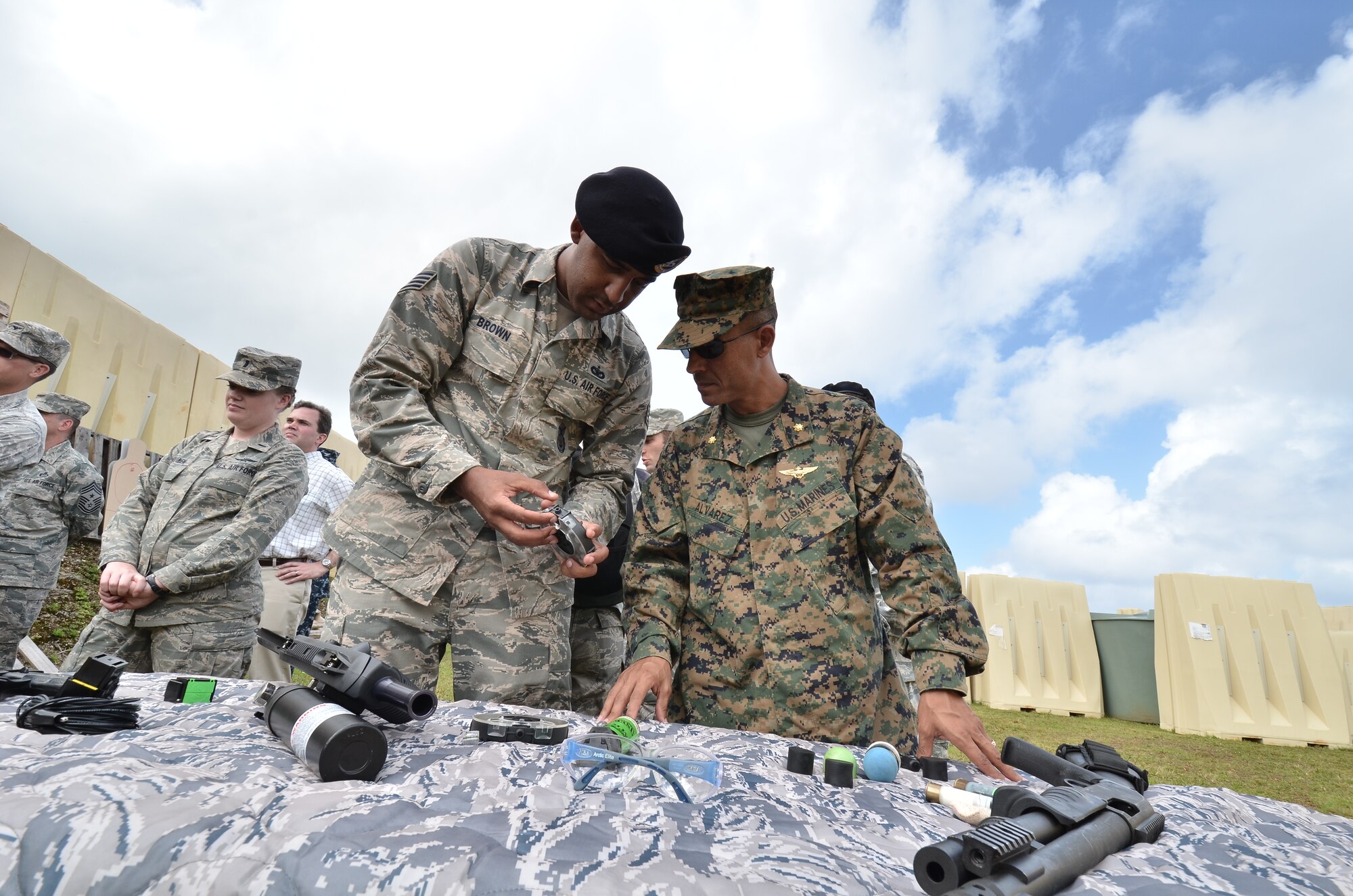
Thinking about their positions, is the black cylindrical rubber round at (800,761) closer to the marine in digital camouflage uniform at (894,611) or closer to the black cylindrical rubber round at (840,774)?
the black cylindrical rubber round at (840,774)

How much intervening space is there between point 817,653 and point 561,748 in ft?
3.15

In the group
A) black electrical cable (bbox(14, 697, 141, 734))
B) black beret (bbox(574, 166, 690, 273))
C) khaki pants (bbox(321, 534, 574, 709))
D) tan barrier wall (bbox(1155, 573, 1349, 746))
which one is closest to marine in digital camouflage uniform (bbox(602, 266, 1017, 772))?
black beret (bbox(574, 166, 690, 273))

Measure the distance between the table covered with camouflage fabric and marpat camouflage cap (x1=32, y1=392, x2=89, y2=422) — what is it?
5830 millimetres

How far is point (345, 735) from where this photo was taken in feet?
3.59

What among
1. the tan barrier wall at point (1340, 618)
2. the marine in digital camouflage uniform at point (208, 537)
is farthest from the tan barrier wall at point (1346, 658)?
the marine in digital camouflage uniform at point (208, 537)

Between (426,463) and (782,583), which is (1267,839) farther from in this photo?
(426,463)

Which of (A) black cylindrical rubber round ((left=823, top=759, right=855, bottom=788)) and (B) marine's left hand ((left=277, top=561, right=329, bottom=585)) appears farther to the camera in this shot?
(B) marine's left hand ((left=277, top=561, right=329, bottom=585))

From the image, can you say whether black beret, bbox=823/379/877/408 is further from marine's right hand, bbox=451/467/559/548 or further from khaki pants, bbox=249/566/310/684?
khaki pants, bbox=249/566/310/684

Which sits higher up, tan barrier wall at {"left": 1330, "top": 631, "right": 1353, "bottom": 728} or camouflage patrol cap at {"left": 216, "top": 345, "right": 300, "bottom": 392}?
camouflage patrol cap at {"left": 216, "top": 345, "right": 300, "bottom": 392}

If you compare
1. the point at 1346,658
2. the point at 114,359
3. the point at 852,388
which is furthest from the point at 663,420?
the point at 1346,658

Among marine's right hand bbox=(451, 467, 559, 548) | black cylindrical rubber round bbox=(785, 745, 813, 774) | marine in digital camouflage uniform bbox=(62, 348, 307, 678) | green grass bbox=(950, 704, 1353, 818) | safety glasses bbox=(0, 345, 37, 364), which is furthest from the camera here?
green grass bbox=(950, 704, 1353, 818)

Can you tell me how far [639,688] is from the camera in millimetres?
1827

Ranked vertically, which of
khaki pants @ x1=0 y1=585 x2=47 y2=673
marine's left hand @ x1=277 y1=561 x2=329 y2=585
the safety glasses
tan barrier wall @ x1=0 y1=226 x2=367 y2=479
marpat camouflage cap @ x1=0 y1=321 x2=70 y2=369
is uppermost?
tan barrier wall @ x1=0 y1=226 x2=367 y2=479

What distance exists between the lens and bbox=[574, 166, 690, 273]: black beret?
2.06 m
